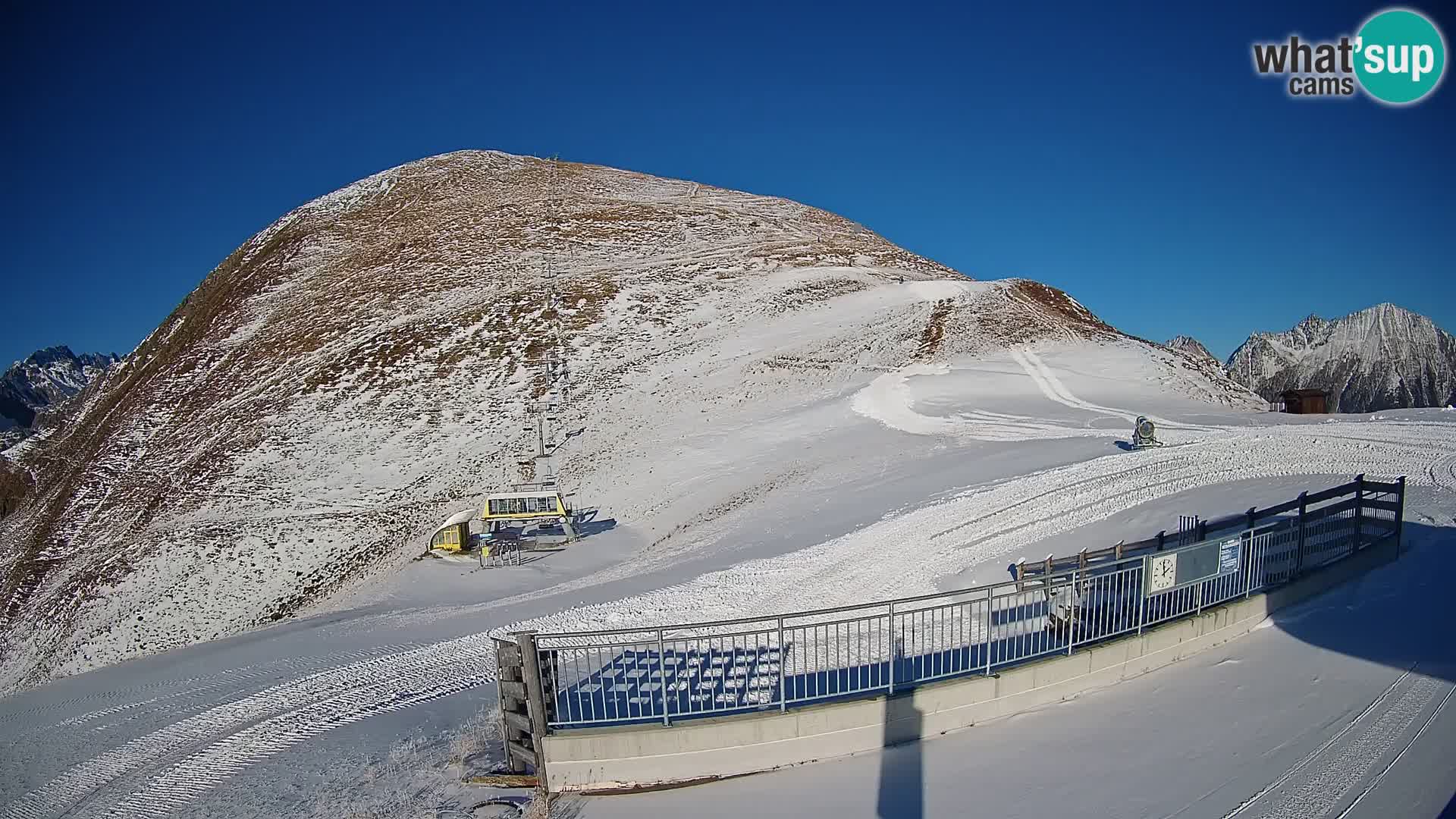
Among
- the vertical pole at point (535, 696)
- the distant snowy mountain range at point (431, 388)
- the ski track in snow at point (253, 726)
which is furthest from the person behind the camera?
the distant snowy mountain range at point (431, 388)

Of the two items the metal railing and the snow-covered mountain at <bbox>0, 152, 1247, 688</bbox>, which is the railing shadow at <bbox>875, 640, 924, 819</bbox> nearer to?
the metal railing

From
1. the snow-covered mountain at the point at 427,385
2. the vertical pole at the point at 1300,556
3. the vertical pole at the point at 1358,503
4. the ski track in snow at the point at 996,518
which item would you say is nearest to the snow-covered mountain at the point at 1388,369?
the snow-covered mountain at the point at 427,385

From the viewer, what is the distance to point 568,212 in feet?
201

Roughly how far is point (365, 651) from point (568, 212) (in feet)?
168

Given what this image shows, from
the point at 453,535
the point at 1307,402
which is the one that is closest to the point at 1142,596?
the point at 453,535

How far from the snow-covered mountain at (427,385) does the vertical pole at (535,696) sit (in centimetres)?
1523

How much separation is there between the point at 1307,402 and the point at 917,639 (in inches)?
1491

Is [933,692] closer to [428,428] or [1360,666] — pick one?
[1360,666]

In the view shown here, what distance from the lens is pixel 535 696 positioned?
7.92 metres

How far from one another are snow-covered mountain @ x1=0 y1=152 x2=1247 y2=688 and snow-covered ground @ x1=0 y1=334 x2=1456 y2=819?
3689 millimetres

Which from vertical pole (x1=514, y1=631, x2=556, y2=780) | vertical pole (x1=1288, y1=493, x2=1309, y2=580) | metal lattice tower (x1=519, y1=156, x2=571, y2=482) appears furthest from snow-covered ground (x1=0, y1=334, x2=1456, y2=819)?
metal lattice tower (x1=519, y1=156, x2=571, y2=482)

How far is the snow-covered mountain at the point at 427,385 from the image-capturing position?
2803 centimetres

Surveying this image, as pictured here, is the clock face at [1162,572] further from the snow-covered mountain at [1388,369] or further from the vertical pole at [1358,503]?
the snow-covered mountain at [1388,369]

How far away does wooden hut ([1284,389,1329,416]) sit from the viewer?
38250 mm
